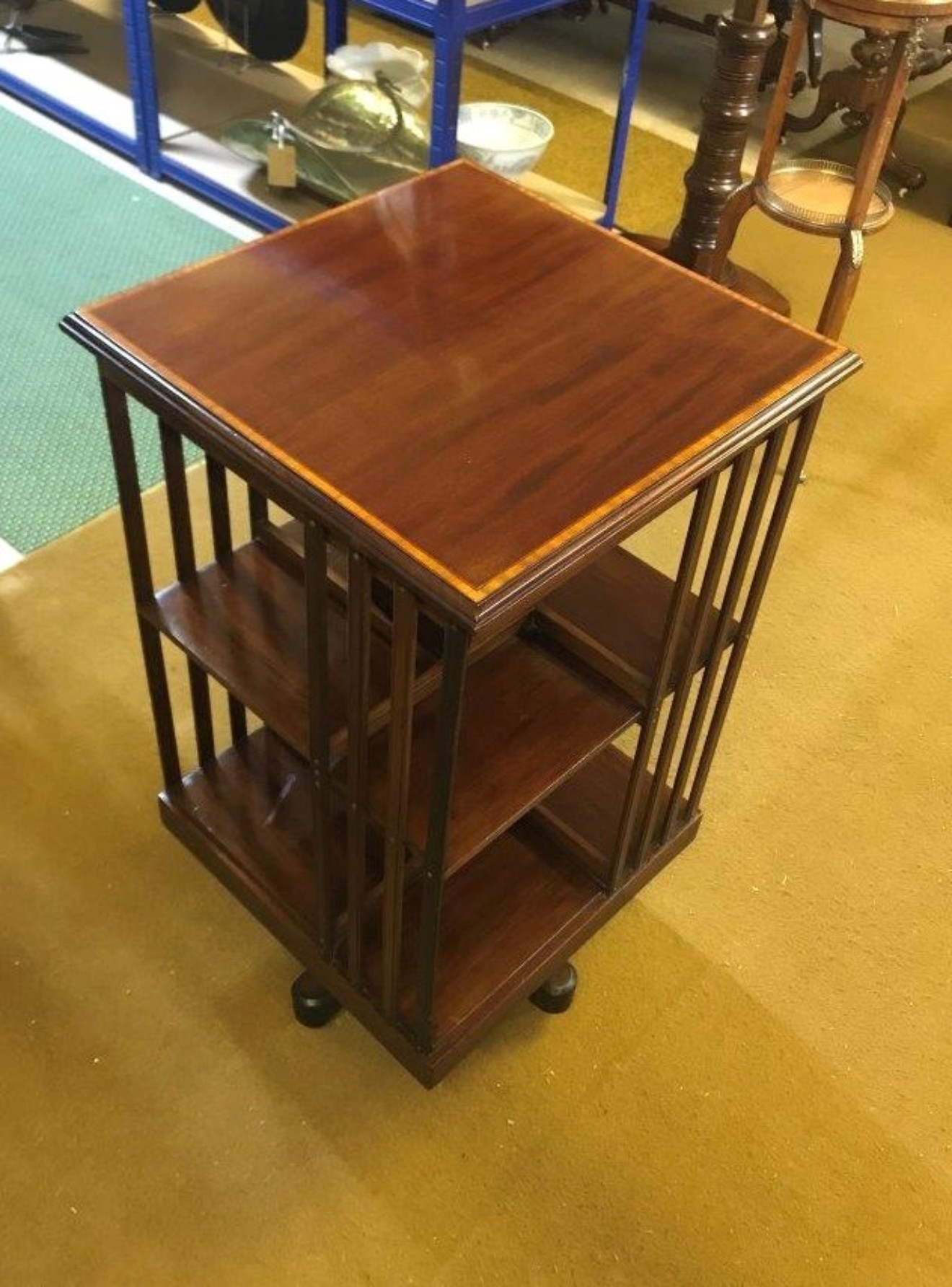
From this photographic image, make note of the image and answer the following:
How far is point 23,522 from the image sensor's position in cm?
199

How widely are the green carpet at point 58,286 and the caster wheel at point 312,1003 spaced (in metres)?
0.93

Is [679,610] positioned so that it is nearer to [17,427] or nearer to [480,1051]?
[480,1051]

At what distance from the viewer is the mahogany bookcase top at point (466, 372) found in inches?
36.2

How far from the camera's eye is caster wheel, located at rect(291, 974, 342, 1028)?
140cm

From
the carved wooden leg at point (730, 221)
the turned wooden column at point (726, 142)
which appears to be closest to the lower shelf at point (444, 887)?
the carved wooden leg at point (730, 221)

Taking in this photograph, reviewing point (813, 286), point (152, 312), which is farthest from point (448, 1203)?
point (813, 286)

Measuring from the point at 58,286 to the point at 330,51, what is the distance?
949mm

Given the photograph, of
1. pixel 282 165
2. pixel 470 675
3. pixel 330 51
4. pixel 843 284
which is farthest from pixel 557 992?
pixel 330 51

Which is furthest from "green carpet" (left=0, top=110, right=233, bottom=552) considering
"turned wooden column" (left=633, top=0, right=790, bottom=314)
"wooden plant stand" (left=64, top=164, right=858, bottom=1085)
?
"turned wooden column" (left=633, top=0, right=790, bottom=314)

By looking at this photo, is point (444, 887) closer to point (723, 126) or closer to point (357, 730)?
point (357, 730)

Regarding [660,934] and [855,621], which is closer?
[660,934]

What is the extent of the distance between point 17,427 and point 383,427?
145 cm

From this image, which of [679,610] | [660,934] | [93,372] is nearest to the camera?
[679,610]

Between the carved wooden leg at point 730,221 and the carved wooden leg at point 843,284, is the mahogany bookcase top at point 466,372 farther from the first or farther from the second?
the carved wooden leg at point 730,221
